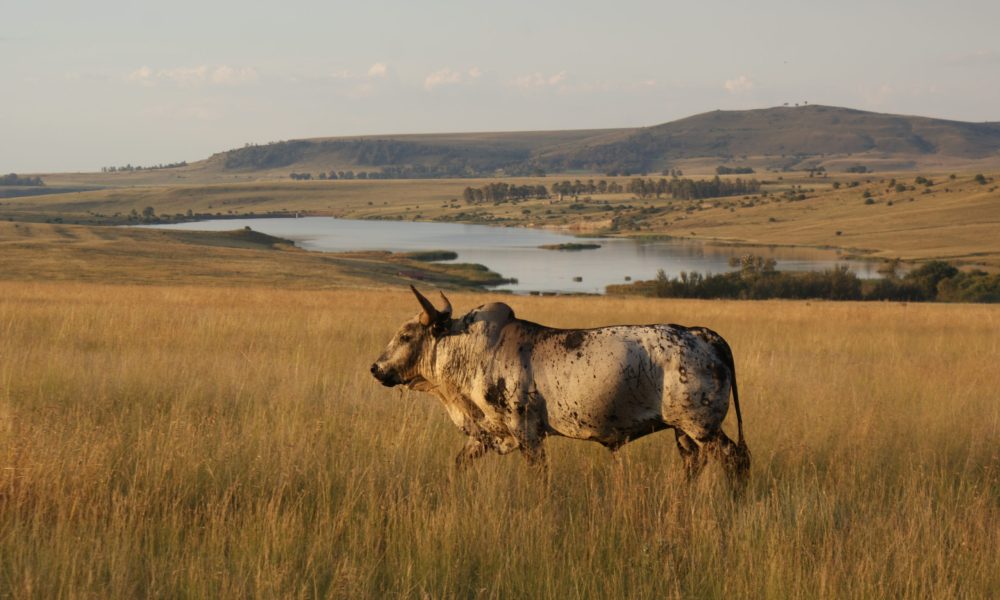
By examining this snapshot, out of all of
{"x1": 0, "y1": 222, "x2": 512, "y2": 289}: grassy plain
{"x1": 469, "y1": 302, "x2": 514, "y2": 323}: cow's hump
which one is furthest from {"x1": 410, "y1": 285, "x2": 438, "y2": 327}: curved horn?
{"x1": 0, "y1": 222, "x2": 512, "y2": 289}: grassy plain

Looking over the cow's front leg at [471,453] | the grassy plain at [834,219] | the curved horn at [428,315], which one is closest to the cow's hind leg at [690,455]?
the cow's front leg at [471,453]

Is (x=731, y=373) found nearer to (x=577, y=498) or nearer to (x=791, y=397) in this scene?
(x=577, y=498)

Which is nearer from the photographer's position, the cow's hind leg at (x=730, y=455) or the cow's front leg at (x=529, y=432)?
the cow's hind leg at (x=730, y=455)

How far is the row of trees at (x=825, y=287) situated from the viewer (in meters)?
51.9

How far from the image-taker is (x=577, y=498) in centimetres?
661

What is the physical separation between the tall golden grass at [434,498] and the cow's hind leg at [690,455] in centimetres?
21

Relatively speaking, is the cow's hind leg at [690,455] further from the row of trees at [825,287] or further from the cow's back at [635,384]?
the row of trees at [825,287]

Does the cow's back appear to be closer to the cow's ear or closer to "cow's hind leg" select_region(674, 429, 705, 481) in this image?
"cow's hind leg" select_region(674, 429, 705, 481)

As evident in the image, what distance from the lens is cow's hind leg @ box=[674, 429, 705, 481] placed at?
21.3 ft

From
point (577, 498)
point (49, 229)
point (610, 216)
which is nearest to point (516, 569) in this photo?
point (577, 498)

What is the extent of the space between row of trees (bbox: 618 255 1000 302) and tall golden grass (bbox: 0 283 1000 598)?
40776 mm

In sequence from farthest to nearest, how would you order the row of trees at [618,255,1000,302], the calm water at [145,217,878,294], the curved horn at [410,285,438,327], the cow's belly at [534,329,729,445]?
the calm water at [145,217,878,294]
the row of trees at [618,255,1000,302]
the curved horn at [410,285,438,327]
the cow's belly at [534,329,729,445]

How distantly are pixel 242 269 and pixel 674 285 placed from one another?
23.0m

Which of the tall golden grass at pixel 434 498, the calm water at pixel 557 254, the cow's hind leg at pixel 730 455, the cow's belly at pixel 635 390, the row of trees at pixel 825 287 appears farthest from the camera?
the calm water at pixel 557 254
